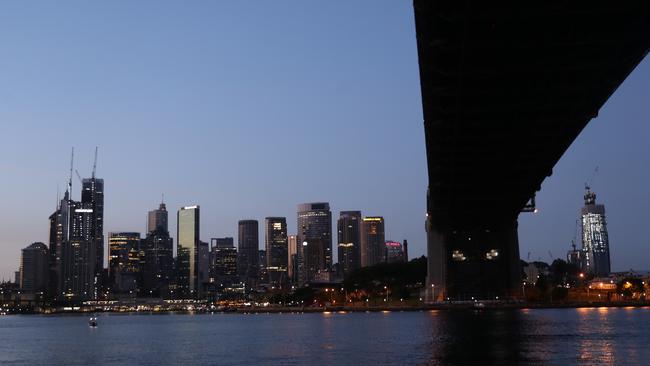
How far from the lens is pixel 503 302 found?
113688mm

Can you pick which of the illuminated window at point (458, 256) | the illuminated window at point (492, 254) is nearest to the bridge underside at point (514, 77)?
the illuminated window at point (492, 254)

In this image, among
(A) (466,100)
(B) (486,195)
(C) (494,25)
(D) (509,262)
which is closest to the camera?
(C) (494,25)

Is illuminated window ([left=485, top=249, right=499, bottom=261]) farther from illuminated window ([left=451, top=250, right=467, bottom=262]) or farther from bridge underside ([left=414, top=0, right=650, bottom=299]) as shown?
bridge underside ([left=414, top=0, right=650, bottom=299])

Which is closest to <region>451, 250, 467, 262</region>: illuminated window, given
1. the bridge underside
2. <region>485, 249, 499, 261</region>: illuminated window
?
<region>485, 249, 499, 261</region>: illuminated window

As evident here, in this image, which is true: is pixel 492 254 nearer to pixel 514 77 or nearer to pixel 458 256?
pixel 458 256

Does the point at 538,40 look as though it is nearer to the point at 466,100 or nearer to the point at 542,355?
the point at 466,100

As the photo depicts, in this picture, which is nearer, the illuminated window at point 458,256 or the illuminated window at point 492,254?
the illuminated window at point 492,254

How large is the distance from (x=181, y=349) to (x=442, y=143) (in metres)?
28.1

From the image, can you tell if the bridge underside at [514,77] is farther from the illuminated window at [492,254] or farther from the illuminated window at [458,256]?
the illuminated window at [458,256]

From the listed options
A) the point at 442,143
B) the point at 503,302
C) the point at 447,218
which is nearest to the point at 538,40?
the point at 442,143

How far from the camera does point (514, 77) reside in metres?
33.0

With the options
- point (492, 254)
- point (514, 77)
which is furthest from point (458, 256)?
point (514, 77)

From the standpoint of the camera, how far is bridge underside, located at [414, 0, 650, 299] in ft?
84.1

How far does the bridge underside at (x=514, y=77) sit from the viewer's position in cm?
2563
